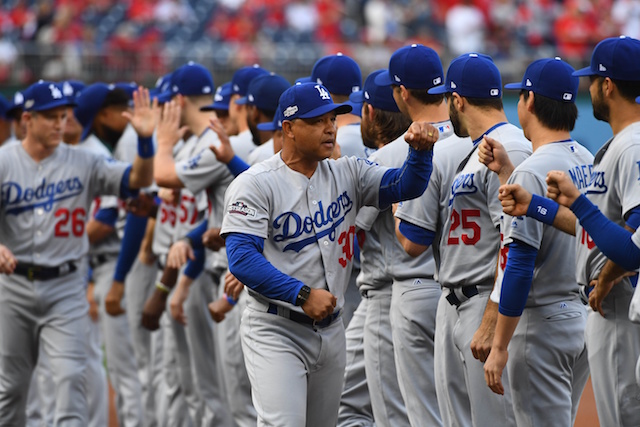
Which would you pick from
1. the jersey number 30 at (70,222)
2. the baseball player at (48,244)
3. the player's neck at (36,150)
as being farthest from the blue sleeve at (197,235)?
the player's neck at (36,150)

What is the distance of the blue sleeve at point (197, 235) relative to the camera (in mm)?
6781

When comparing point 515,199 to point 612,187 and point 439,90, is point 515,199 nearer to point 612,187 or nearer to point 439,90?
point 612,187

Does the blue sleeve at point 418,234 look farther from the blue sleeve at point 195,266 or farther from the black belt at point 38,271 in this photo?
the black belt at point 38,271

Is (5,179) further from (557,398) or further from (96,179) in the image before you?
(557,398)

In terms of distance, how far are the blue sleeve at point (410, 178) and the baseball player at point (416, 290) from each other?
0.51 m

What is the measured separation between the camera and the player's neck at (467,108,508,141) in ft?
15.7

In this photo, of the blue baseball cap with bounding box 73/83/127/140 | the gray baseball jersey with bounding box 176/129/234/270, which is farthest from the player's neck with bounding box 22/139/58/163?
the blue baseball cap with bounding box 73/83/127/140

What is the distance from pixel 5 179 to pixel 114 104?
1.87m

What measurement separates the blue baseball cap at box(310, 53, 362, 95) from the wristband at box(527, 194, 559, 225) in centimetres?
244

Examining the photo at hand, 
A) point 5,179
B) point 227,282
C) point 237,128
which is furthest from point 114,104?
point 227,282

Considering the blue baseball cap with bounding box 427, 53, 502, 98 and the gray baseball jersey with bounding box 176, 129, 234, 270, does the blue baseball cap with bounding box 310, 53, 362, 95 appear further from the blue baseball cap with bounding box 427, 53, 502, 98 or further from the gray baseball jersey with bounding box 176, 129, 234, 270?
the blue baseball cap with bounding box 427, 53, 502, 98

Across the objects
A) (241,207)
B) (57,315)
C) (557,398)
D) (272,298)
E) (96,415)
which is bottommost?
(96,415)

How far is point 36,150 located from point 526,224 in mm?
3674

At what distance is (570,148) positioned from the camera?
4512 millimetres
